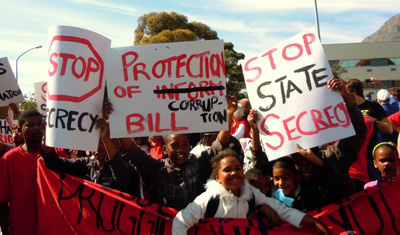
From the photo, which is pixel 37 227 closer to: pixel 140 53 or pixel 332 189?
pixel 140 53

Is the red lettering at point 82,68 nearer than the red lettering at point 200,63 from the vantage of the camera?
Yes

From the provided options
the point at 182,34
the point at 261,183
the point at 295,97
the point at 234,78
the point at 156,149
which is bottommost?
the point at 261,183

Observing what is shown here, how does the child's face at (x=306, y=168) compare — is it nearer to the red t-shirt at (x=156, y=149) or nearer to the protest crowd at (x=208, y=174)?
the protest crowd at (x=208, y=174)

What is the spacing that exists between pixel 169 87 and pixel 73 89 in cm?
78

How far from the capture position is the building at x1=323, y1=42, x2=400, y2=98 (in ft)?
158

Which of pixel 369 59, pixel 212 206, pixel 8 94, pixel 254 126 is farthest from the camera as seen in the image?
pixel 369 59

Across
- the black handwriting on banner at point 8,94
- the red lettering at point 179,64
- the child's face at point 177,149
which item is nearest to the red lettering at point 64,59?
the red lettering at point 179,64

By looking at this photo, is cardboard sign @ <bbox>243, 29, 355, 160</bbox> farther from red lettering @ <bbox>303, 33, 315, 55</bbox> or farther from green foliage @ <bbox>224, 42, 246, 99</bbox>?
green foliage @ <bbox>224, 42, 246, 99</bbox>

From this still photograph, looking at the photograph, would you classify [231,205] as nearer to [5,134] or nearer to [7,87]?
[5,134]

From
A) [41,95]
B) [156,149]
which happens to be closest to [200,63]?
[156,149]

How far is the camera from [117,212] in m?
3.23

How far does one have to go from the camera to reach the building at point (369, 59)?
48188 mm

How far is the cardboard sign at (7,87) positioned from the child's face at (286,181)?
4013 mm

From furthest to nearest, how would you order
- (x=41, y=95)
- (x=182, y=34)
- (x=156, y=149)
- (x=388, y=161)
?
(x=182, y=34), (x=41, y=95), (x=156, y=149), (x=388, y=161)
